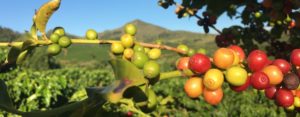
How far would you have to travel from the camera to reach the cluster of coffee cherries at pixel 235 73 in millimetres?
1450

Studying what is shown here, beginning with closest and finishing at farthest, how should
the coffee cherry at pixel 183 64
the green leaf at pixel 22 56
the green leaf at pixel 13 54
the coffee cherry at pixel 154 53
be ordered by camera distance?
the coffee cherry at pixel 183 64 < the green leaf at pixel 13 54 < the green leaf at pixel 22 56 < the coffee cherry at pixel 154 53

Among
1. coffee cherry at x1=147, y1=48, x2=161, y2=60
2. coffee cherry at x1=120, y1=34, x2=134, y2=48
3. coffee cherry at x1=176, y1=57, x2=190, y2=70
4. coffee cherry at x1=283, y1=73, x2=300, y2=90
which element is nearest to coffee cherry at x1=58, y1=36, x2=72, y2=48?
coffee cherry at x1=120, y1=34, x2=134, y2=48

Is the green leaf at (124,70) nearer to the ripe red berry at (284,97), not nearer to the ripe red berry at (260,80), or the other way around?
the ripe red berry at (260,80)

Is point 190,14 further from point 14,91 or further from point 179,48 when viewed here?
point 14,91

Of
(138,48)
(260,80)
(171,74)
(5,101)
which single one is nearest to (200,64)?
(171,74)

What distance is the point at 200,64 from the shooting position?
1441 mm

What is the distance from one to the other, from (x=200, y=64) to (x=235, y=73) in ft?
0.38

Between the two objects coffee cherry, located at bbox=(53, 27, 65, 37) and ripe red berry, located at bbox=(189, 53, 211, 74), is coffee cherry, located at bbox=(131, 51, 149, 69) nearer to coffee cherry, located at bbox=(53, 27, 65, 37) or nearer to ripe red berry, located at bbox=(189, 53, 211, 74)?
ripe red berry, located at bbox=(189, 53, 211, 74)

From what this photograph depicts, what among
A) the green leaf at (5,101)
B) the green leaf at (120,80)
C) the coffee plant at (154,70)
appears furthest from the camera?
the green leaf at (5,101)

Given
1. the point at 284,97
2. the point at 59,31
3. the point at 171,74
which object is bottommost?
the point at 284,97

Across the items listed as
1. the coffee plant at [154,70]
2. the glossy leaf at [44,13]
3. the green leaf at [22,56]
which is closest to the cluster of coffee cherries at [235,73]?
the coffee plant at [154,70]

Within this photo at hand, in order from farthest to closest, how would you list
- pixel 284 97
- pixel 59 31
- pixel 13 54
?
pixel 59 31, pixel 13 54, pixel 284 97

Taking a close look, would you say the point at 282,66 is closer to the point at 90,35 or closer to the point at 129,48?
the point at 129,48

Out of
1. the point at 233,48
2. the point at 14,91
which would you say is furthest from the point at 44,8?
the point at 14,91
